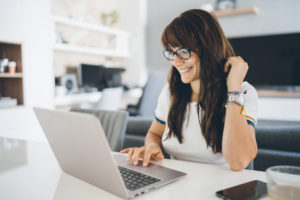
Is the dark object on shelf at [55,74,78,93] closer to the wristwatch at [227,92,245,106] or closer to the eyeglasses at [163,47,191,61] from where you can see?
the eyeglasses at [163,47,191,61]

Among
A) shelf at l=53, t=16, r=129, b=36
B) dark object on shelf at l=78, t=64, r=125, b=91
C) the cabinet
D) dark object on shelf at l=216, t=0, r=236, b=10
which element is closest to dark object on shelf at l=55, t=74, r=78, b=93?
dark object on shelf at l=78, t=64, r=125, b=91

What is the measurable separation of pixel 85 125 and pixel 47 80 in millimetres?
2666

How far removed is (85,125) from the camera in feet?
1.65

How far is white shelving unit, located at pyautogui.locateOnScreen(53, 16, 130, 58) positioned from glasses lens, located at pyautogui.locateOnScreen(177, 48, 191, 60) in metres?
3.07

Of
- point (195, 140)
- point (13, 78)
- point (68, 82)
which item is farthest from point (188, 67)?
point (68, 82)

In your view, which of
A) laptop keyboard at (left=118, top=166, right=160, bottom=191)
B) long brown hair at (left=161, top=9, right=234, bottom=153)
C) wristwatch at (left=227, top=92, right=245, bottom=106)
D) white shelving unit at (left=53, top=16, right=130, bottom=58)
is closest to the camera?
laptop keyboard at (left=118, top=166, right=160, bottom=191)

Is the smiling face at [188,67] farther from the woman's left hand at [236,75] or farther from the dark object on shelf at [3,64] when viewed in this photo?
the dark object on shelf at [3,64]

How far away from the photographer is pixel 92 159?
0.57 metres

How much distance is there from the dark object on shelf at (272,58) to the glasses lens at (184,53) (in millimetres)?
3463

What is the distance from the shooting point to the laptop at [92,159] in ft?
1.66

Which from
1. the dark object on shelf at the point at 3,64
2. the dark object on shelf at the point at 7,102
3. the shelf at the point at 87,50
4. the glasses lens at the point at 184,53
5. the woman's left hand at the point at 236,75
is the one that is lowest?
the dark object on shelf at the point at 7,102

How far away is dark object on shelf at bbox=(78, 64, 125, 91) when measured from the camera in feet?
13.1

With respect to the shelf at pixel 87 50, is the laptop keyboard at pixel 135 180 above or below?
below

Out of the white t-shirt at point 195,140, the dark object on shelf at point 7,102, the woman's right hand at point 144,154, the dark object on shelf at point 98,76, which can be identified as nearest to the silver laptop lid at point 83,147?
the woman's right hand at point 144,154
